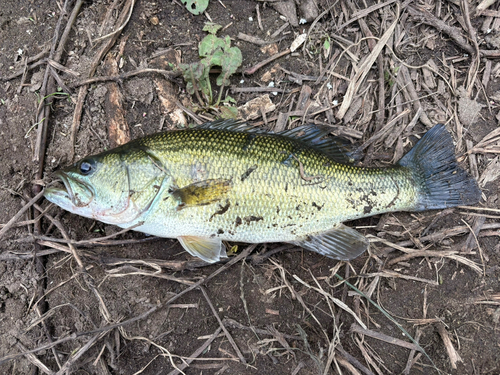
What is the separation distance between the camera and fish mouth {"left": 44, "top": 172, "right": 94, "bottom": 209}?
2.83m

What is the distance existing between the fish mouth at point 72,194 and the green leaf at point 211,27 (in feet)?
6.65

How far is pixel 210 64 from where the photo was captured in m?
3.39

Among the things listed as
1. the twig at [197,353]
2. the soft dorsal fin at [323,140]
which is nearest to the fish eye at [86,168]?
the soft dorsal fin at [323,140]

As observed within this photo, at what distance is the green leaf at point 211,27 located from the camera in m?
3.43

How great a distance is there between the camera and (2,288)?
321cm

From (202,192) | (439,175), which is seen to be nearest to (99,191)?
(202,192)

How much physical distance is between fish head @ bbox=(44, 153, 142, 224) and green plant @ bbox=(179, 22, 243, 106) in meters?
1.16

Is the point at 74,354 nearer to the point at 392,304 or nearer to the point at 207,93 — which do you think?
the point at 207,93

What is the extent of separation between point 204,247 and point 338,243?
4.23 ft

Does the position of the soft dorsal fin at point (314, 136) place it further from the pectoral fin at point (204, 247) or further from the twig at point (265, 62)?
the pectoral fin at point (204, 247)

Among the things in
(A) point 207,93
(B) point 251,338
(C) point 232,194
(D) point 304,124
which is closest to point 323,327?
(B) point 251,338

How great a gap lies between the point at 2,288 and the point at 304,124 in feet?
11.3

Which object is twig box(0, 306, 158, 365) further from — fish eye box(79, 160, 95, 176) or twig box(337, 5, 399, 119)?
twig box(337, 5, 399, 119)

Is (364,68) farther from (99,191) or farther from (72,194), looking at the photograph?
(72,194)
